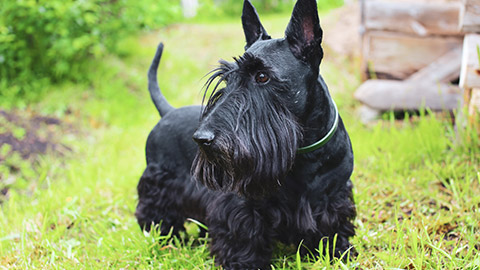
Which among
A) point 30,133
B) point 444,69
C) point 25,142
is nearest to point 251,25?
point 444,69

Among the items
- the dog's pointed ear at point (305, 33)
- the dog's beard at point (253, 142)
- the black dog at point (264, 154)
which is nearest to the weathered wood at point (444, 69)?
the black dog at point (264, 154)

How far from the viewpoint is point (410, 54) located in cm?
416

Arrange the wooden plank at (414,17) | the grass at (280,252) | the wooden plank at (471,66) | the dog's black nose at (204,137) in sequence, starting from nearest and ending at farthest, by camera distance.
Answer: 1. the dog's black nose at (204,137)
2. the grass at (280,252)
3. the wooden plank at (471,66)
4. the wooden plank at (414,17)

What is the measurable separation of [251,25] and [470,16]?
1.62 metres

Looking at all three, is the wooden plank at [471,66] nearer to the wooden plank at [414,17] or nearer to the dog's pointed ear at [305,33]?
the wooden plank at [414,17]

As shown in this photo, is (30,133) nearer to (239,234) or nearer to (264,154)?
(239,234)

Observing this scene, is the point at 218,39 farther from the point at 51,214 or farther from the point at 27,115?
the point at 51,214

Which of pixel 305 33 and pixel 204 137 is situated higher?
pixel 305 33

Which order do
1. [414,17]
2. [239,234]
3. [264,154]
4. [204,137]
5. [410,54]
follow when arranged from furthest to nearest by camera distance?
1. [410,54]
2. [414,17]
3. [239,234]
4. [264,154]
5. [204,137]

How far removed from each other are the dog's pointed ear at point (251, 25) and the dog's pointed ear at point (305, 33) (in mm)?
248

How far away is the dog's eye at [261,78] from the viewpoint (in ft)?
5.61

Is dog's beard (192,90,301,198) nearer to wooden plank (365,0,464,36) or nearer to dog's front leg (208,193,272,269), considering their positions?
dog's front leg (208,193,272,269)

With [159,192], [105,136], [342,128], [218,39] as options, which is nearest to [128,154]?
[105,136]

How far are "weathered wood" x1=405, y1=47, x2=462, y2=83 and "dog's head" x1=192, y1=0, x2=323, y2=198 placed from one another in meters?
2.52
